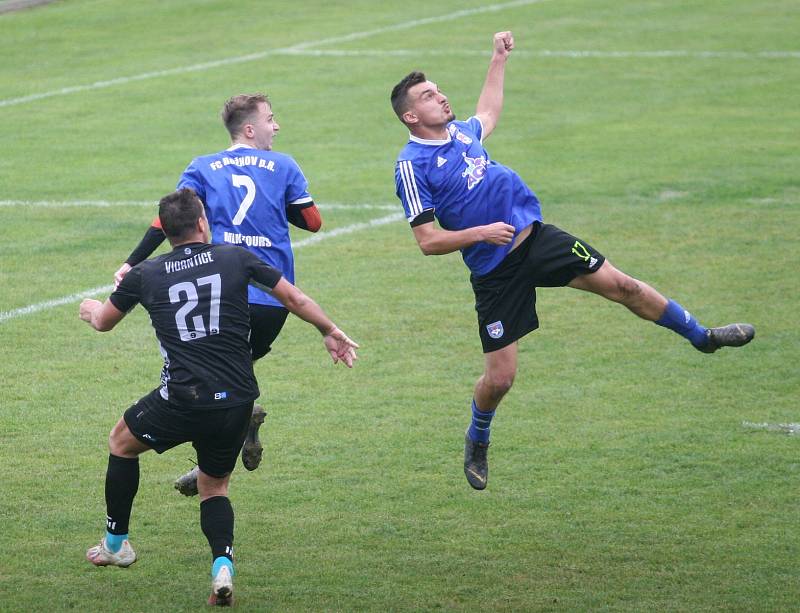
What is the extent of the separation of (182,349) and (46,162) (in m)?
12.9

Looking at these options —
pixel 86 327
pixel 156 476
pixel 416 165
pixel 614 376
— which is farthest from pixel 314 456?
pixel 86 327

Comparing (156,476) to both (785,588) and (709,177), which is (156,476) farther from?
(709,177)

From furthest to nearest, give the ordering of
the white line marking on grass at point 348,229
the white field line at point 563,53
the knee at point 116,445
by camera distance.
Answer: the white field line at point 563,53 < the white line marking on grass at point 348,229 < the knee at point 116,445

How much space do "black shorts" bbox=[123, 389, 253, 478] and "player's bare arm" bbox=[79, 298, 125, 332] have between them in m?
0.43

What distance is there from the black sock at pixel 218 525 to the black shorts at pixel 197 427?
16cm

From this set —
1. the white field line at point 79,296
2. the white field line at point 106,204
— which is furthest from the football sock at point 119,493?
the white field line at point 106,204

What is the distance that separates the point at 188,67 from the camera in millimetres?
26016

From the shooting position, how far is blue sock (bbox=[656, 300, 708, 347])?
29.7 ft

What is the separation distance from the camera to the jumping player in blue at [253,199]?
8352mm

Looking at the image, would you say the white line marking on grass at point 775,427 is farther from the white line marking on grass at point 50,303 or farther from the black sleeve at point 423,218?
the white line marking on grass at point 50,303

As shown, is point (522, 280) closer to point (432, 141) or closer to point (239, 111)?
point (432, 141)

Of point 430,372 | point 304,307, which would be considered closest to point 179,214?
point 304,307

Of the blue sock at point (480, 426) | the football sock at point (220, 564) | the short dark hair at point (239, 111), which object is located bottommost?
the blue sock at point (480, 426)

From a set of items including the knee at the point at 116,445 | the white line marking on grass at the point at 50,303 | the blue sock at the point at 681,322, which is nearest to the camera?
the knee at the point at 116,445
